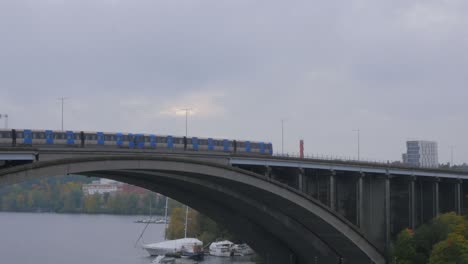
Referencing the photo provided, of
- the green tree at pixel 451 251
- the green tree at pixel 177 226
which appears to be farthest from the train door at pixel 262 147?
the green tree at pixel 177 226

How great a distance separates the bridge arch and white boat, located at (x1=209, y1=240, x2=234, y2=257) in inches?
1062

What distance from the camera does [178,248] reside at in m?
91.9

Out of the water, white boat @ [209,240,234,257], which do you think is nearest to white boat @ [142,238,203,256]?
the water

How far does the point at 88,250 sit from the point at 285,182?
48194 millimetres

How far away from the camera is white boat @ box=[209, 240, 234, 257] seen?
92125 millimetres

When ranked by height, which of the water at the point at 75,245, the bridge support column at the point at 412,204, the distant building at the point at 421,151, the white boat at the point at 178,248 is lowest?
the water at the point at 75,245

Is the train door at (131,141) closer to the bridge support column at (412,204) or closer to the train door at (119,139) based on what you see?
the train door at (119,139)

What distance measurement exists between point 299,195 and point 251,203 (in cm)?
493

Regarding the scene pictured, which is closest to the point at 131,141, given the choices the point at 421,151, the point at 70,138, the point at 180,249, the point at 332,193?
the point at 70,138

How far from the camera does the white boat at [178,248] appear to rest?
301 feet

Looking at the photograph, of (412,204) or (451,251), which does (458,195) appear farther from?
(451,251)

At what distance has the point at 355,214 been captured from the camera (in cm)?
6012

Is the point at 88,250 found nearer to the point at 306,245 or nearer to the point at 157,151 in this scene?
the point at 306,245

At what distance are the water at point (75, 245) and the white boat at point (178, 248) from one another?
1297 mm
